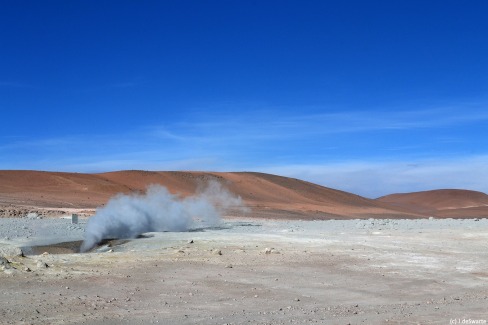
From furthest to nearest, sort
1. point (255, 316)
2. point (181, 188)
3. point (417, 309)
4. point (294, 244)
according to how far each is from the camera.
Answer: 1. point (181, 188)
2. point (294, 244)
3. point (417, 309)
4. point (255, 316)

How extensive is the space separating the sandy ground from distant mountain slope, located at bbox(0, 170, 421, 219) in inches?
927

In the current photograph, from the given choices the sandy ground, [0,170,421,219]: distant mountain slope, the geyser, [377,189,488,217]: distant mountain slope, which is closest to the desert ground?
the sandy ground

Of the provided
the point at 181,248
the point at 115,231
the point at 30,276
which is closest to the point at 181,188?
the point at 115,231

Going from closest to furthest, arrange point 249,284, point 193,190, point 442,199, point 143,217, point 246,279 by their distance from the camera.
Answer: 1. point 249,284
2. point 246,279
3. point 143,217
4. point 193,190
5. point 442,199

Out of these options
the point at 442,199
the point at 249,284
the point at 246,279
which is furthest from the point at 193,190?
the point at 442,199

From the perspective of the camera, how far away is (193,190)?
198 feet

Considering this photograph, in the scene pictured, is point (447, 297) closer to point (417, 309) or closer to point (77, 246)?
point (417, 309)

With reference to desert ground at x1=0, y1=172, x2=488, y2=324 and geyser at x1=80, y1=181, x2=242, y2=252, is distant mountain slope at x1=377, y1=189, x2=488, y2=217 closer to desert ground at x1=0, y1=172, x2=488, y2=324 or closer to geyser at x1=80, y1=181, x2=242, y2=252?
geyser at x1=80, y1=181, x2=242, y2=252

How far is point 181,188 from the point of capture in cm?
6078

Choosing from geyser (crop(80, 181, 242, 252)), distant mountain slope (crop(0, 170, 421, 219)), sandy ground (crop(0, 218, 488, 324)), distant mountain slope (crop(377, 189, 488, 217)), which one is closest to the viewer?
sandy ground (crop(0, 218, 488, 324))

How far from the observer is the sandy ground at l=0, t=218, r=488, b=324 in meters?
8.75

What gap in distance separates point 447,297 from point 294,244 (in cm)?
783

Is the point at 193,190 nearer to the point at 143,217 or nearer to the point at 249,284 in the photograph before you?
the point at 143,217

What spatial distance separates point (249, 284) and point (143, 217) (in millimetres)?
11405
